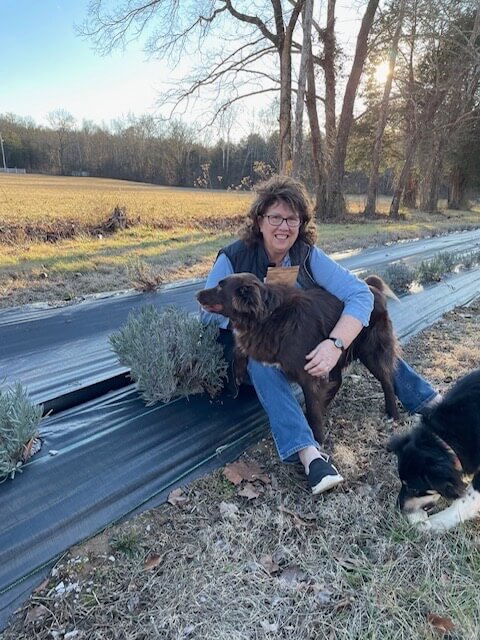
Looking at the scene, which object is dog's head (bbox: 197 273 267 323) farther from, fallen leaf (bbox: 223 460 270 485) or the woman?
fallen leaf (bbox: 223 460 270 485)

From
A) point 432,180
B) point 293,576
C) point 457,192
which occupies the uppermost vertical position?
point 432,180

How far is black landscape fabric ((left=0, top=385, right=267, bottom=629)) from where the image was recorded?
165 cm

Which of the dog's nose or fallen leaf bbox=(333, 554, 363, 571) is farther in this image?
the dog's nose

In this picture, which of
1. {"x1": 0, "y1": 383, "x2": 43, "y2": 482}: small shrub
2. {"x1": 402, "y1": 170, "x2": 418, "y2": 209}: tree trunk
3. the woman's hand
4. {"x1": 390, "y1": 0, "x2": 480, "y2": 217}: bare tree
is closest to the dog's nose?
the woman's hand

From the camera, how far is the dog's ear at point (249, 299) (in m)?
2.28

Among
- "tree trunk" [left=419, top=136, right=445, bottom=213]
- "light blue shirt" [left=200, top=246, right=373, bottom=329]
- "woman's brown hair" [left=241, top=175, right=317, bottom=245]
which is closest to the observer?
"light blue shirt" [left=200, top=246, right=373, bottom=329]

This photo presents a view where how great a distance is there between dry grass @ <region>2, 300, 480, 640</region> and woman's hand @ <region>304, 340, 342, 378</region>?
1.79 feet

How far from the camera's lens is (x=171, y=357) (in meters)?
2.67

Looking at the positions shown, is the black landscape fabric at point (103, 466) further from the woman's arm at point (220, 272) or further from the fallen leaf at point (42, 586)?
the woman's arm at point (220, 272)

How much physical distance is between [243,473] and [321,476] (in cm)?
41

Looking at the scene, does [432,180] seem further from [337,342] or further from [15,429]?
[15,429]

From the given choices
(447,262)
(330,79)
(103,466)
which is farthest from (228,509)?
(330,79)

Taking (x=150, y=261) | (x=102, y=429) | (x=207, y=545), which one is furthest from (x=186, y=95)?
(x=207, y=545)

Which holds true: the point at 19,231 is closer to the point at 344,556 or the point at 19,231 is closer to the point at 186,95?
the point at 186,95
